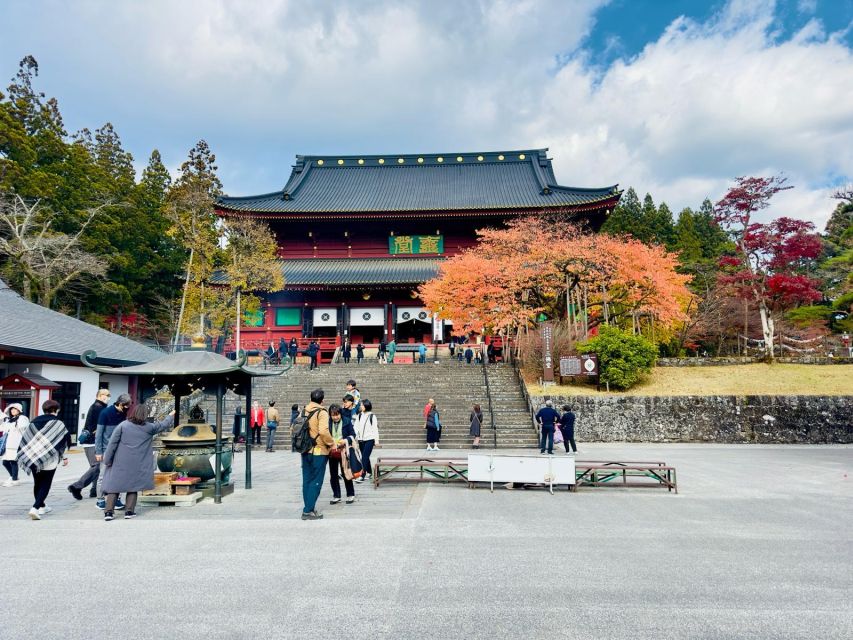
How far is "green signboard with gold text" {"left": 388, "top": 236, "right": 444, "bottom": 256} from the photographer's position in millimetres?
32875

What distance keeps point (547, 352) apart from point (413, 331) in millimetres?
13471

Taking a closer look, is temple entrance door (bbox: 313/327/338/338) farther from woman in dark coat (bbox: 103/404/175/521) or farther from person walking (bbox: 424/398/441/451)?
woman in dark coat (bbox: 103/404/175/521)

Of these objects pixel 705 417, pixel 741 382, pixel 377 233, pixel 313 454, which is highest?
pixel 377 233

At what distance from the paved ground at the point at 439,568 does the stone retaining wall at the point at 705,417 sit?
31.0 ft

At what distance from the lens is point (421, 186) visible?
122ft

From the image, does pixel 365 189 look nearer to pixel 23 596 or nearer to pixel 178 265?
pixel 178 265

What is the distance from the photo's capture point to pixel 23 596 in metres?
4.33

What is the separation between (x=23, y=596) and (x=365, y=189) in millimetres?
34872

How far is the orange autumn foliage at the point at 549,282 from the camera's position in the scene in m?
21.2

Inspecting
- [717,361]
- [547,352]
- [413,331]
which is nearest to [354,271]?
[413,331]

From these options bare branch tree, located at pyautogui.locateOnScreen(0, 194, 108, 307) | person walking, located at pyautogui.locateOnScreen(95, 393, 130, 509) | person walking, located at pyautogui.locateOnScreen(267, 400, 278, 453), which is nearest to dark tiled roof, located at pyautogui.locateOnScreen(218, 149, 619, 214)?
bare branch tree, located at pyautogui.locateOnScreen(0, 194, 108, 307)

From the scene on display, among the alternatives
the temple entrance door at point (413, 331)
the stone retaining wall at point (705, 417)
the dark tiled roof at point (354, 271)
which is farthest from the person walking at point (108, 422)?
the temple entrance door at point (413, 331)

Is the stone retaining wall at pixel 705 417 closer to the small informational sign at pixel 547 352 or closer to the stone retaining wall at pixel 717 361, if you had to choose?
the small informational sign at pixel 547 352

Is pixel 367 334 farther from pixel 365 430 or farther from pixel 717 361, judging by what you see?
pixel 365 430
